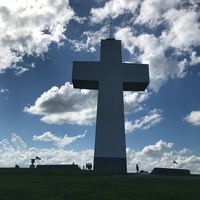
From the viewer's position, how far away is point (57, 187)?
55.5 feet

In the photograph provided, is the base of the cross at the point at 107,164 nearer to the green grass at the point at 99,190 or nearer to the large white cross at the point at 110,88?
the large white cross at the point at 110,88

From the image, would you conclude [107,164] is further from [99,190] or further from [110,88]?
[99,190]

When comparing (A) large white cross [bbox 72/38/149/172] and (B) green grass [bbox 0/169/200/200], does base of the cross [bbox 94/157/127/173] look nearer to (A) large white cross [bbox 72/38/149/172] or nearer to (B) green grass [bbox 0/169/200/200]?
(A) large white cross [bbox 72/38/149/172]

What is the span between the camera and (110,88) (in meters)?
36.9

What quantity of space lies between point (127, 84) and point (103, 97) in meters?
3.42

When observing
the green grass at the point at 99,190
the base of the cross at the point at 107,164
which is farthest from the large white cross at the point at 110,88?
the green grass at the point at 99,190

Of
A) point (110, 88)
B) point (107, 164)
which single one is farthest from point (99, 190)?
point (110, 88)

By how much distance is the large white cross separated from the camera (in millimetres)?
34625

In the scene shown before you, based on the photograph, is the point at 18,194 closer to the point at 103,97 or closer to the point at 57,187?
the point at 57,187

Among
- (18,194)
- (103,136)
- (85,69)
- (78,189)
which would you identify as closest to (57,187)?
(78,189)

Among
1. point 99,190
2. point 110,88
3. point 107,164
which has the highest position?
point 110,88

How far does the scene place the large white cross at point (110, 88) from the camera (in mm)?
34625

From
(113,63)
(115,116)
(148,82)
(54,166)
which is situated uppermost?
(113,63)

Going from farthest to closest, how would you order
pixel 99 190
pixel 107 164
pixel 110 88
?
1. pixel 110 88
2. pixel 107 164
3. pixel 99 190
